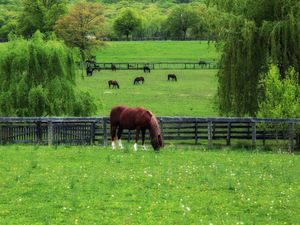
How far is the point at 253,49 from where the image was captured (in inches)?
992

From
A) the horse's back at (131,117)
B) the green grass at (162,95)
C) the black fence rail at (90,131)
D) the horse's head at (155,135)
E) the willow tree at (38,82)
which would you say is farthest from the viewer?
the green grass at (162,95)

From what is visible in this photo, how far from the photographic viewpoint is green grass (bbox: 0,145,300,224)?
35.8ft

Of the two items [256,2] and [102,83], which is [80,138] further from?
[102,83]

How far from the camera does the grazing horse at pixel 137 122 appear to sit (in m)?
19.2

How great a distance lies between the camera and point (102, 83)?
56.8 m

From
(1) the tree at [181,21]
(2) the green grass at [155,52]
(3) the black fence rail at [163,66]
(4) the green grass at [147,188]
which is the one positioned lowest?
(4) the green grass at [147,188]

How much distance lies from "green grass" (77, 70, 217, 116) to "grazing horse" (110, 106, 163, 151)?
7.65 m

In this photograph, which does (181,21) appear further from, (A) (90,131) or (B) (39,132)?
(B) (39,132)

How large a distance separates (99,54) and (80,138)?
90663 mm

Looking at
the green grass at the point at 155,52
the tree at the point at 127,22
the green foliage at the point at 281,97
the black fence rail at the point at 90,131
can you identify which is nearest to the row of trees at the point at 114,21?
the tree at the point at 127,22

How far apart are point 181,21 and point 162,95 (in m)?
104

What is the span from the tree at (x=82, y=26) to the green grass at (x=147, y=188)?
8045 cm

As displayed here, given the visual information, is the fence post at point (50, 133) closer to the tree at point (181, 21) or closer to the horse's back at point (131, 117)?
the horse's back at point (131, 117)

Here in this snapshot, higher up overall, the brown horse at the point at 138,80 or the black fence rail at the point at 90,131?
the brown horse at the point at 138,80
